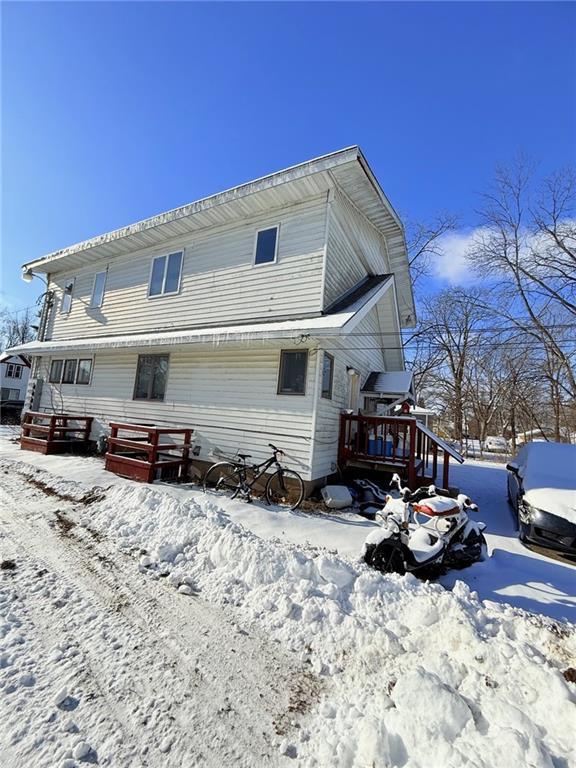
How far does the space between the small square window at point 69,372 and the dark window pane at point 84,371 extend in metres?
0.30

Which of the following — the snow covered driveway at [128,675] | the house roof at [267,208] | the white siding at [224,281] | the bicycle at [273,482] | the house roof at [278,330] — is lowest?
the snow covered driveway at [128,675]

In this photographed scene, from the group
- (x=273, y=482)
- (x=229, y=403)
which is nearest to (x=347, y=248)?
(x=229, y=403)

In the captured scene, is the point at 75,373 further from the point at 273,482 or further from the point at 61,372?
the point at 273,482

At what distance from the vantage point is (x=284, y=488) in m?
6.89

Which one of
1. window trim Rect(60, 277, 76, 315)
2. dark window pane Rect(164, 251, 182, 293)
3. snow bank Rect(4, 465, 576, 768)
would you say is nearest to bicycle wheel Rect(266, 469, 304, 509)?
snow bank Rect(4, 465, 576, 768)

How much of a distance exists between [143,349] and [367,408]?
7075 millimetres

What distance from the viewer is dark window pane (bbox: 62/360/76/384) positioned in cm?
1216

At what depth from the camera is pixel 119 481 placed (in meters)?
7.23

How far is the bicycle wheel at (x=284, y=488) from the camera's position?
22.0 feet

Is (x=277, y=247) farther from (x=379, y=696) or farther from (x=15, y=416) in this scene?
(x=15, y=416)

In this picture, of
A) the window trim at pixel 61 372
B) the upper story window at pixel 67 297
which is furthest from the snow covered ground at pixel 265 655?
the upper story window at pixel 67 297

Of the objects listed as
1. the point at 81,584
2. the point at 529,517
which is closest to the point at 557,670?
the point at 529,517

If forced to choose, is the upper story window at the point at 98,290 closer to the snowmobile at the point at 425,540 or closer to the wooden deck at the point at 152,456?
the wooden deck at the point at 152,456

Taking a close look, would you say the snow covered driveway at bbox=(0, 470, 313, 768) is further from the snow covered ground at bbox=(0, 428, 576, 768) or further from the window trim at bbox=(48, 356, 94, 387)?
the window trim at bbox=(48, 356, 94, 387)
